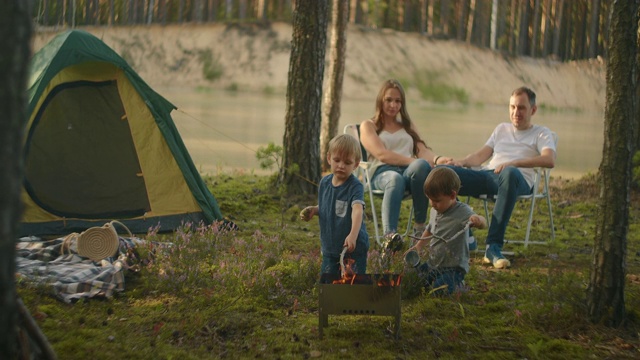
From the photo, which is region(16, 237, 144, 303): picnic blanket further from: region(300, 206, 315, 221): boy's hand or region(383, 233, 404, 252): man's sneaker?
region(383, 233, 404, 252): man's sneaker

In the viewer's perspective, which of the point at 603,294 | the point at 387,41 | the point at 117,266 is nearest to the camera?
the point at 603,294

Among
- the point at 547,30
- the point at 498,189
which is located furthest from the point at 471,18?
the point at 498,189

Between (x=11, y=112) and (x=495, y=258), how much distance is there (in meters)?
3.93

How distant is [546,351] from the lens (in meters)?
3.82

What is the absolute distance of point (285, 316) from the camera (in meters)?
4.31

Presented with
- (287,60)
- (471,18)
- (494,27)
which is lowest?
(287,60)

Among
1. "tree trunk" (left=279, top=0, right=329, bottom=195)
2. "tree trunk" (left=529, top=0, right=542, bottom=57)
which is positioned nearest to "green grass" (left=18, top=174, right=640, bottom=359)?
"tree trunk" (left=279, top=0, right=329, bottom=195)

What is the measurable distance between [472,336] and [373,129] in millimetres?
2452

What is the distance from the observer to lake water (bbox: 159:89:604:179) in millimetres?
20266

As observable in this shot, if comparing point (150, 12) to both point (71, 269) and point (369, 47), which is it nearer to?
point (369, 47)

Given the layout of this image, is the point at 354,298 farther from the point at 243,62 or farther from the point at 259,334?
the point at 243,62

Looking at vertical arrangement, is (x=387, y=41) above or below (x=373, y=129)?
above

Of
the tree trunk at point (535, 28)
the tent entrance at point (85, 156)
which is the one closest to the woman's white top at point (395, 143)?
the tent entrance at point (85, 156)

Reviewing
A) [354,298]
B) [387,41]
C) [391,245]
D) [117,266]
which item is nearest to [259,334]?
[354,298]
